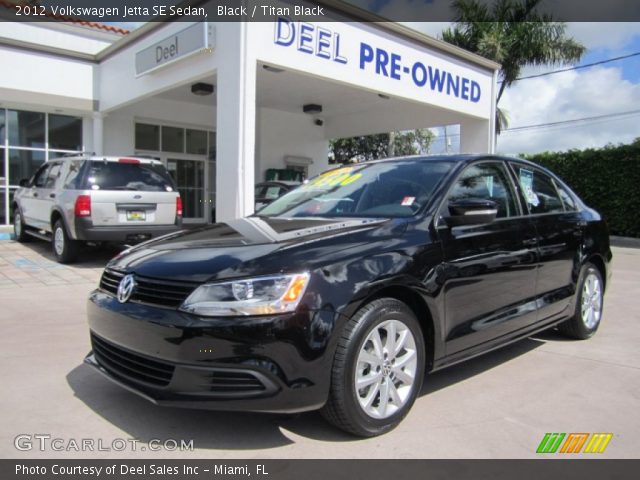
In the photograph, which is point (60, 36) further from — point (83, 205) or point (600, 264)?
point (600, 264)

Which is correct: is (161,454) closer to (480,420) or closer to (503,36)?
(480,420)

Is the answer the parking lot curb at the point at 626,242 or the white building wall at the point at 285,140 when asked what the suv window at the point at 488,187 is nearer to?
the parking lot curb at the point at 626,242

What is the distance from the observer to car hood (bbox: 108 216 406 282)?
276cm

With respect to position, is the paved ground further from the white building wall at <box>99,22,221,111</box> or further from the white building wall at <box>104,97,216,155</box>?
the white building wall at <box>104,97,216,155</box>

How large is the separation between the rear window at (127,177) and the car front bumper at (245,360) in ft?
20.8

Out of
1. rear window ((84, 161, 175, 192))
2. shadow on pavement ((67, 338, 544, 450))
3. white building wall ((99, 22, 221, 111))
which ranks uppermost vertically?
white building wall ((99, 22, 221, 111))

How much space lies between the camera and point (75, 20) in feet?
47.4

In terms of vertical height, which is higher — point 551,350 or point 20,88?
point 20,88

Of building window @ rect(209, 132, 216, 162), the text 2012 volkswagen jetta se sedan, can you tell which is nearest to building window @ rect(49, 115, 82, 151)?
building window @ rect(209, 132, 216, 162)

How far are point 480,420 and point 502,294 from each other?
953 millimetres

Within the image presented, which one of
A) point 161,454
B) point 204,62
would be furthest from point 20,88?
point 161,454

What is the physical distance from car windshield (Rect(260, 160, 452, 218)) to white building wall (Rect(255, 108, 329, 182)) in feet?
42.2

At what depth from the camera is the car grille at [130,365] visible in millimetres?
2793

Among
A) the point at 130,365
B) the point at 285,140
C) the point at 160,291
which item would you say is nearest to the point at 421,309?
the point at 160,291
